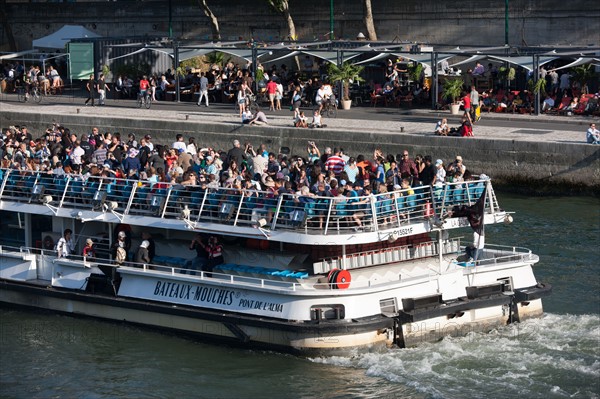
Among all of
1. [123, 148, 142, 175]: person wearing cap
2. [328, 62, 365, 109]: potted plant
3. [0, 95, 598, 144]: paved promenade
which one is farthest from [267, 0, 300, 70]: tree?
[123, 148, 142, 175]: person wearing cap

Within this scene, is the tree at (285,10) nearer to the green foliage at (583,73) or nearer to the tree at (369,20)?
the tree at (369,20)

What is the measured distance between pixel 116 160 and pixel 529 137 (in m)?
14.6

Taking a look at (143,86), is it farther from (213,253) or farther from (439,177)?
(213,253)

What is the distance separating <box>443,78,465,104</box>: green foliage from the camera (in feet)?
147

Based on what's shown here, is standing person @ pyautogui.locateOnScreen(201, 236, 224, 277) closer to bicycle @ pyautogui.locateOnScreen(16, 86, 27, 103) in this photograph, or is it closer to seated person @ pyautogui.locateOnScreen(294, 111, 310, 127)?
seated person @ pyautogui.locateOnScreen(294, 111, 310, 127)

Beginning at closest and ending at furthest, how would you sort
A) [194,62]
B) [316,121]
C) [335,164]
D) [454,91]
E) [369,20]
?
[335,164], [316,121], [454,91], [194,62], [369,20]

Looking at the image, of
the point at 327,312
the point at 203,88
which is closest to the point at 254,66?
the point at 203,88

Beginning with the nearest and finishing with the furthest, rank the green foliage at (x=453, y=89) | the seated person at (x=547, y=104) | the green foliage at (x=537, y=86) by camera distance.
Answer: the green foliage at (x=537, y=86) → the seated person at (x=547, y=104) → the green foliage at (x=453, y=89)

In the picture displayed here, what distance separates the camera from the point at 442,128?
40.2 meters

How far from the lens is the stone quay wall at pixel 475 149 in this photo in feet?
125

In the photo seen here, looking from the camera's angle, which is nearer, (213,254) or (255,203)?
(255,203)

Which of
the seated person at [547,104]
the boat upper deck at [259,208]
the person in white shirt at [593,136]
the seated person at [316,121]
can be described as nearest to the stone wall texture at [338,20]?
the seated person at [547,104]

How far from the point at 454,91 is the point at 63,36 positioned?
23.9 metres

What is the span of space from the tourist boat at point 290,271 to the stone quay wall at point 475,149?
1346cm
